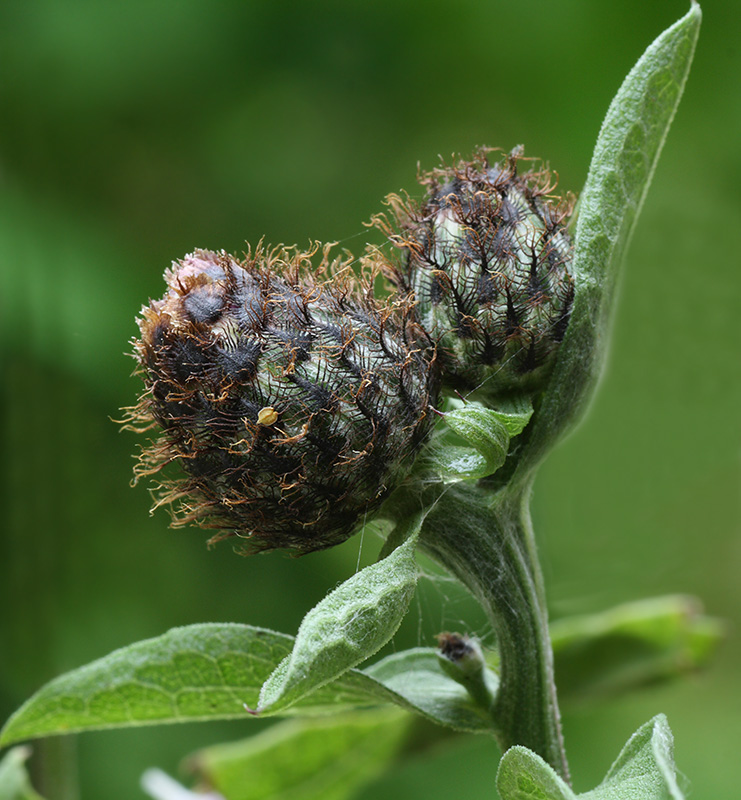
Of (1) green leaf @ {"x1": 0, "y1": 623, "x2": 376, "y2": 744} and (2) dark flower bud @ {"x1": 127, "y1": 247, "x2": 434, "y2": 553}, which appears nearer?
(2) dark flower bud @ {"x1": 127, "y1": 247, "x2": 434, "y2": 553}

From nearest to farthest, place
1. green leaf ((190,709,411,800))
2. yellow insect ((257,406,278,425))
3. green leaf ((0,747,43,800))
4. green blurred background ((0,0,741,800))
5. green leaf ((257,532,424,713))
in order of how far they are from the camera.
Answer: green leaf ((257,532,424,713)) → yellow insect ((257,406,278,425)) → green leaf ((0,747,43,800)) → green leaf ((190,709,411,800)) → green blurred background ((0,0,741,800))

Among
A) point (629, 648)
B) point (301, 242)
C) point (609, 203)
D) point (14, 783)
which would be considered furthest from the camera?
point (301, 242)

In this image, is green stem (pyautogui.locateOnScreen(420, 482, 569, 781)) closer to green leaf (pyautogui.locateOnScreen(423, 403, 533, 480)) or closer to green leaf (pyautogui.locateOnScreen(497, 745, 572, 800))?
green leaf (pyautogui.locateOnScreen(423, 403, 533, 480))

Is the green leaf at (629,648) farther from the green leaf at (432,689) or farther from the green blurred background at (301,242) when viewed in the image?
the green blurred background at (301,242)

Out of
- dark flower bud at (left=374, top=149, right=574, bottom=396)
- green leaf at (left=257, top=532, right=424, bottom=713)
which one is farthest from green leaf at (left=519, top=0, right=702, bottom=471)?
green leaf at (left=257, top=532, right=424, bottom=713)

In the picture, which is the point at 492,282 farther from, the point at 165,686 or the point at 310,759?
the point at 310,759

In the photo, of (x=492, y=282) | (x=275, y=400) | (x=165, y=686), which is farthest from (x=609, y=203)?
(x=165, y=686)

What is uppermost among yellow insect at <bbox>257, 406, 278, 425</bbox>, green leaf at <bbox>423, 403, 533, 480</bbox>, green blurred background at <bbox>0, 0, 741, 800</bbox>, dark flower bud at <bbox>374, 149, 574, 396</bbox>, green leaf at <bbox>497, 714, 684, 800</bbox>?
green blurred background at <bbox>0, 0, 741, 800</bbox>
